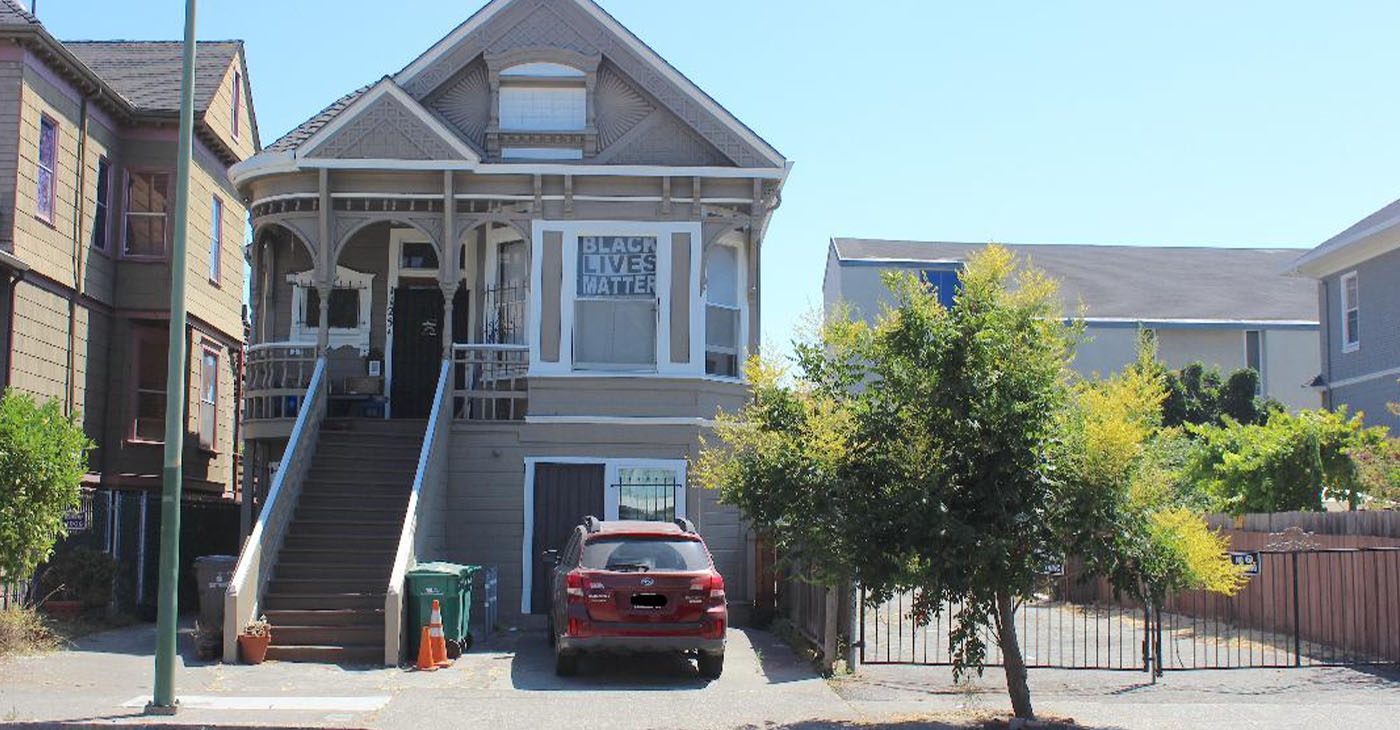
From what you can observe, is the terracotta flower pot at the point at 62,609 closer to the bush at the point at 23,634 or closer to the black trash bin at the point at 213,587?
the bush at the point at 23,634

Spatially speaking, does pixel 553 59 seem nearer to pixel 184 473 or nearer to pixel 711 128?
pixel 711 128

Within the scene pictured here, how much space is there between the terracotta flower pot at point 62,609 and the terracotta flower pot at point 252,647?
3.97 m

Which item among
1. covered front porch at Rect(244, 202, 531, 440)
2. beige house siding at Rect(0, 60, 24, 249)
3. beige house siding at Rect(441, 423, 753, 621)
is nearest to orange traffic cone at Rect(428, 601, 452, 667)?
beige house siding at Rect(441, 423, 753, 621)

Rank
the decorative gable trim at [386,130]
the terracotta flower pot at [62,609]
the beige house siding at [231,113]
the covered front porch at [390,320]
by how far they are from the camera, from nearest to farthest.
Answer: the terracotta flower pot at [62,609] → the decorative gable trim at [386,130] → the covered front porch at [390,320] → the beige house siding at [231,113]

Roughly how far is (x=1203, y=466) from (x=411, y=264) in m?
13.2

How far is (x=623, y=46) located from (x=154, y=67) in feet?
31.4

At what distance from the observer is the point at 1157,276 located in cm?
4666

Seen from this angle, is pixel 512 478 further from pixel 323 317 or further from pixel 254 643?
pixel 254 643

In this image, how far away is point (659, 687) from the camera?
13344mm

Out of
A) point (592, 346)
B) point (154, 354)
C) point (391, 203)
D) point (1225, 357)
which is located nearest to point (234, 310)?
point (154, 354)

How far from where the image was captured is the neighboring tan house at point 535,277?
18.6m

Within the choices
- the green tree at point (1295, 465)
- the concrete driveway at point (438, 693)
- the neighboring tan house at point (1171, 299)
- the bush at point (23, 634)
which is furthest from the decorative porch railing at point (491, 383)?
the neighboring tan house at point (1171, 299)

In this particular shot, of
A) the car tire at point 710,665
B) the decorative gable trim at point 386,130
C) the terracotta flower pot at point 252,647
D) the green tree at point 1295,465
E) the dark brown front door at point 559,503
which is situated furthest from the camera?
the green tree at point 1295,465

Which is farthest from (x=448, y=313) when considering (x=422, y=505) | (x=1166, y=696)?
(x=1166, y=696)
